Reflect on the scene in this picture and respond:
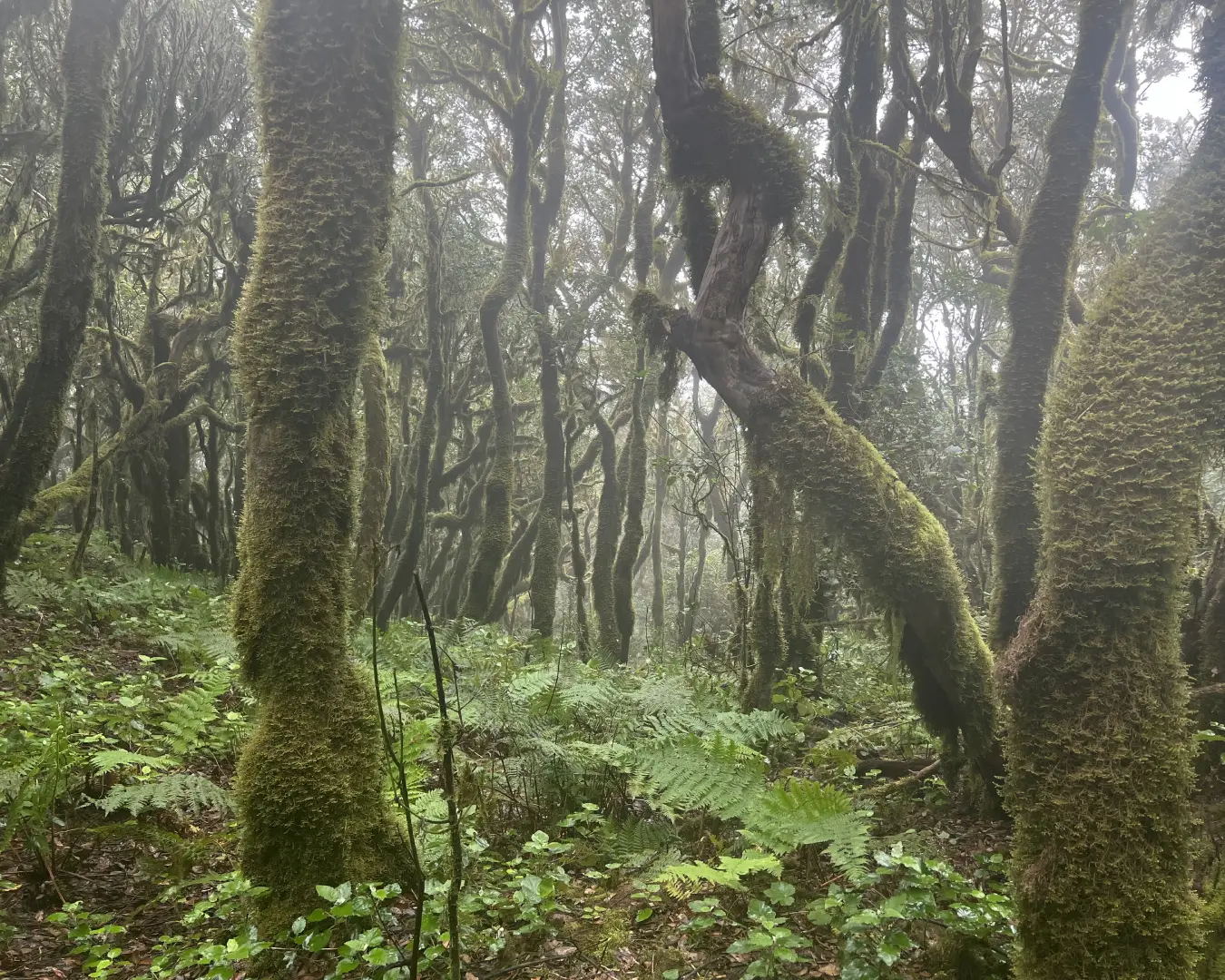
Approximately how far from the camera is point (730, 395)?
4.91 m

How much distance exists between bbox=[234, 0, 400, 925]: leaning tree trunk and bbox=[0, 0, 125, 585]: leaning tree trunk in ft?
15.0

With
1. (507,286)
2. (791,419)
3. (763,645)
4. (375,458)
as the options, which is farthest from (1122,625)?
(507,286)

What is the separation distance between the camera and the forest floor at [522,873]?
2.73 meters

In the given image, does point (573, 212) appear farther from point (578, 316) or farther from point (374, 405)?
point (374, 405)

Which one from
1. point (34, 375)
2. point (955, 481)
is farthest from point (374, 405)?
point (955, 481)

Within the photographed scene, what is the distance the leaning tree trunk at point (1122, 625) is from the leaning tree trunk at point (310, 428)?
2.81 meters

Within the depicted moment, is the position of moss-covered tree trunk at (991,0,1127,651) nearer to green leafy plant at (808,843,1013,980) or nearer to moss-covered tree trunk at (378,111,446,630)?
green leafy plant at (808,843,1013,980)

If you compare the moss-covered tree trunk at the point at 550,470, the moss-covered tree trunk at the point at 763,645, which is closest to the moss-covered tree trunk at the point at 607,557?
the moss-covered tree trunk at the point at 550,470

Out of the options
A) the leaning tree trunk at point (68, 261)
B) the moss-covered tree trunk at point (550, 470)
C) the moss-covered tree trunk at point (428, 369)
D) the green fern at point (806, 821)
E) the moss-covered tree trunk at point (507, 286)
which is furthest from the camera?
the moss-covered tree trunk at point (428, 369)

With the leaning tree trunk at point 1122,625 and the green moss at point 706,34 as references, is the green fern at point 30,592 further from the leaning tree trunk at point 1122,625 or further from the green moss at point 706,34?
the leaning tree trunk at point 1122,625

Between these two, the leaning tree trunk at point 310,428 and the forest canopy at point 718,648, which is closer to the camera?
the forest canopy at point 718,648

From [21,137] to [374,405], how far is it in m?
6.53

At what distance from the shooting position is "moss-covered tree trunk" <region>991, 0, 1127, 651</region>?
4.81 m

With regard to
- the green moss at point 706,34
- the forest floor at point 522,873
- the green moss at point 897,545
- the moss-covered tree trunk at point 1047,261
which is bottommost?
the forest floor at point 522,873
